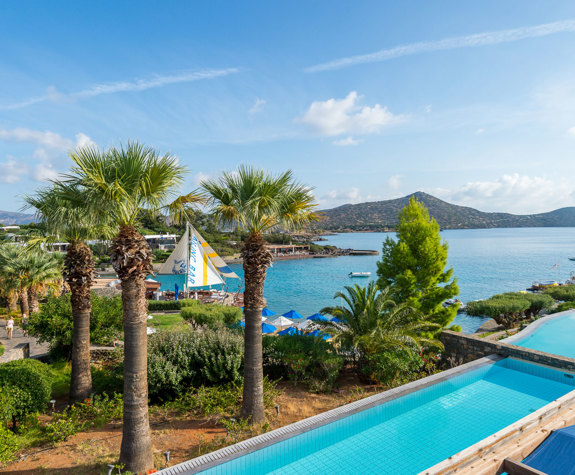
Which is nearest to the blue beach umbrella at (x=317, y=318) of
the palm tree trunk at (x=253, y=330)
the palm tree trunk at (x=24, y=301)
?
the palm tree trunk at (x=253, y=330)

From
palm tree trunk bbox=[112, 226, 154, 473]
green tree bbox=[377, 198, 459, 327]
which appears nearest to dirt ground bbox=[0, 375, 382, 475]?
palm tree trunk bbox=[112, 226, 154, 473]

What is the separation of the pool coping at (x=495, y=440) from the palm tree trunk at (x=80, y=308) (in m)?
8.04

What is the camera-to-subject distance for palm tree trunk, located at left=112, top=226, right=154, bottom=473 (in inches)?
232

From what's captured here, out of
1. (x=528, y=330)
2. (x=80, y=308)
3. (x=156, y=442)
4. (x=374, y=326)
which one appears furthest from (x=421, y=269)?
(x=80, y=308)

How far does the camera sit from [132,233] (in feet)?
19.7

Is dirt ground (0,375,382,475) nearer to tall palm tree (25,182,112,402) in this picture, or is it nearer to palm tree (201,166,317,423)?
palm tree (201,166,317,423)

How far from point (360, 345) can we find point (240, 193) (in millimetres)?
6071

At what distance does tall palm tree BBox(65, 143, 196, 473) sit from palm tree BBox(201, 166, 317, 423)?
1851 millimetres

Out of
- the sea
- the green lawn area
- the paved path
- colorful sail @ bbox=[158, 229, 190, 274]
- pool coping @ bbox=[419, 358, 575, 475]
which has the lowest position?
the sea

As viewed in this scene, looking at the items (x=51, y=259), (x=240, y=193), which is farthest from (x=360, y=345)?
(x=51, y=259)

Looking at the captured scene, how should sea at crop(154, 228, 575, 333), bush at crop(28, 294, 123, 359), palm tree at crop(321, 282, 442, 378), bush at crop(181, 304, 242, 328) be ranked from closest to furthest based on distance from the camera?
1. palm tree at crop(321, 282, 442, 378)
2. bush at crop(28, 294, 123, 359)
3. bush at crop(181, 304, 242, 328)
4. sea at crop(154, 228, 575, 333)

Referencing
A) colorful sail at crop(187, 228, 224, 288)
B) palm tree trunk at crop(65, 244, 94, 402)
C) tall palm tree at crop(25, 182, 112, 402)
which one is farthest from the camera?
colorful sail at crop(187, 228, 224, 288)

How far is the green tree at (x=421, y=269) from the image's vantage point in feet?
44.0

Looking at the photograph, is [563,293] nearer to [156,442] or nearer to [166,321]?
[166,321]
